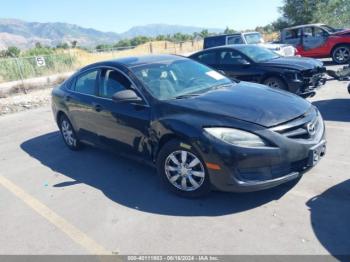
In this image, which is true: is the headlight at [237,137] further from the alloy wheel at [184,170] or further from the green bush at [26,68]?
the green bush at [26,68]

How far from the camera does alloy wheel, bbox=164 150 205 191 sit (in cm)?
396

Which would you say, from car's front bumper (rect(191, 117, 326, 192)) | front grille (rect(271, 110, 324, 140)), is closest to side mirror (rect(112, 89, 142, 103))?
car's front bumper (rect(191, 117, 326, 192))

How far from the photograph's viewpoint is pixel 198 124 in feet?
12.6

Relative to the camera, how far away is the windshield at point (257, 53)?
8789mm

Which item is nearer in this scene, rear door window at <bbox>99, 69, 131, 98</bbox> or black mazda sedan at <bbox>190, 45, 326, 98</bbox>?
rear door window at <bbox>99, 69, 131, 98</bbox>

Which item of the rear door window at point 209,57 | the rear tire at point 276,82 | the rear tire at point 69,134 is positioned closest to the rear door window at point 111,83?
the rear tire at point 69,134

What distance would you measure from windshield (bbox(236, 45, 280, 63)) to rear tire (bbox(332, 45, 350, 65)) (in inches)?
223

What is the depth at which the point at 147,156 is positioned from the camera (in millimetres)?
4586

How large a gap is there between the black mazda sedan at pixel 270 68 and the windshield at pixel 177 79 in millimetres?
3186

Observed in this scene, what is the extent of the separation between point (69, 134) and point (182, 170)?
3150mm

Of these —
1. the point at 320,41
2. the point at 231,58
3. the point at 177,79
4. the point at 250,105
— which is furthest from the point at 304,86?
the point at 320,41

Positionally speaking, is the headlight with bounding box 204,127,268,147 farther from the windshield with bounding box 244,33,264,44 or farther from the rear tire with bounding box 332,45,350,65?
the windshield with bounding box 244,33,264,44

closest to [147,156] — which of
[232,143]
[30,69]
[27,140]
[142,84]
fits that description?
[142,84]

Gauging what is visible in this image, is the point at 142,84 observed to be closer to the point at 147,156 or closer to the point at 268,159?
the point at 147,156
